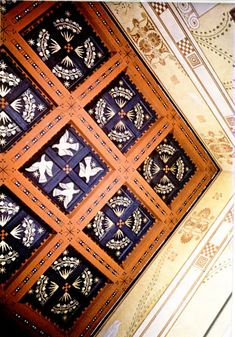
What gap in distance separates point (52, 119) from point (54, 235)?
3.25ft

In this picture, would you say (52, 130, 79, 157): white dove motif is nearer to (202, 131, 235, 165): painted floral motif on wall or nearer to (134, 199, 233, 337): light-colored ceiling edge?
(202, 131, 235, 165): painted floral motif on wall

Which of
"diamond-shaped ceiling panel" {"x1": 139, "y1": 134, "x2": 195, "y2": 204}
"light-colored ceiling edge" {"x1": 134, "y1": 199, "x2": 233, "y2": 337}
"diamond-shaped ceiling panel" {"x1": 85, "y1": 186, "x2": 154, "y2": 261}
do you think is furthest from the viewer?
"diamond-shaped ceiling panel" {"x1": 139, "y1": 134, "x2": 195, "y2": 204}

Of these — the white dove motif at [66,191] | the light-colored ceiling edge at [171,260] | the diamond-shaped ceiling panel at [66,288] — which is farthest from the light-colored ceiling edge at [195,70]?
the diamond-shaped ceiling panel at [66,288]

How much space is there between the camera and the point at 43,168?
119 inches

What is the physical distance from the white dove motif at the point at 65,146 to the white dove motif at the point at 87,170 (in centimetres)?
16

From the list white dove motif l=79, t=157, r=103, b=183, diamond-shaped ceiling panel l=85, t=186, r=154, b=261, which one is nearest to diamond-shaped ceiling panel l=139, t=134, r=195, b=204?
diamond-shaped ceiling panel l=85, t=186, r=154, b=261

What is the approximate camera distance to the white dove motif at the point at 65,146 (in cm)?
307

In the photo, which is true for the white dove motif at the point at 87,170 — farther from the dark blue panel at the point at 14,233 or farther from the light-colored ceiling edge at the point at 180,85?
the light-colored ceiling edge at the point at 180,85

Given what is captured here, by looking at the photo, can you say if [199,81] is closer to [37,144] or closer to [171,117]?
[171,117]

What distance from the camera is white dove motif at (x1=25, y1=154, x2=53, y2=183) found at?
2984mm

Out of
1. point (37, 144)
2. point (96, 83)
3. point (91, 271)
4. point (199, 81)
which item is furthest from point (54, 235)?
point (199, 81)

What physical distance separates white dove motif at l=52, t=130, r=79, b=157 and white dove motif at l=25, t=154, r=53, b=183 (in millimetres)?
130

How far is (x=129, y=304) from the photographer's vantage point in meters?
3.31

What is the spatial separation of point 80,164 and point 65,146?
21cm
